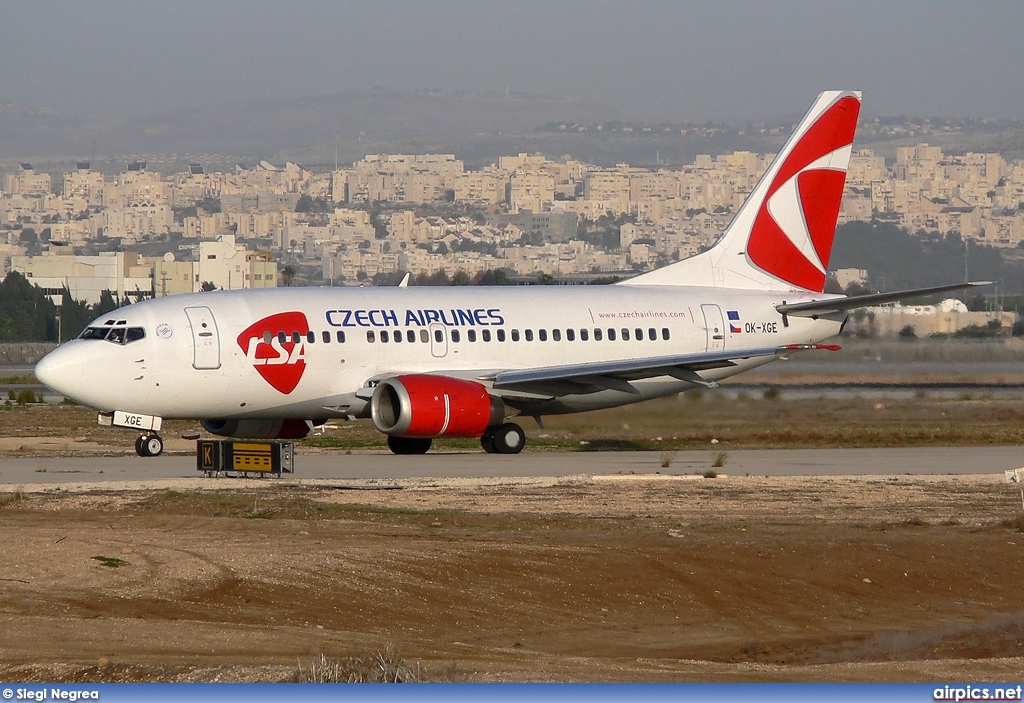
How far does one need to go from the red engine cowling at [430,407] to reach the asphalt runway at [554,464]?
0.68 m

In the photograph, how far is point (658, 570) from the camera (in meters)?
16.5

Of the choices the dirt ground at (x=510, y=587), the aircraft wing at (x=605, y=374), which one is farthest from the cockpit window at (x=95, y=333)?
the aircraft wing at (x=605, y=374)

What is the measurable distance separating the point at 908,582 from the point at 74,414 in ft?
119

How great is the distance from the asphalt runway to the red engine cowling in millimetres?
678

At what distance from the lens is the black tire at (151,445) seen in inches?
1193

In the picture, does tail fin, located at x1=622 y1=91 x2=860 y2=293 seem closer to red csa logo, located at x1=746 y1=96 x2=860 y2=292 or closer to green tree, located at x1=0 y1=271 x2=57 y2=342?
red csa logo, located at x1=746 y1=96 x2=860 y2=292

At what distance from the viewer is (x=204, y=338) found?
95.6 feet

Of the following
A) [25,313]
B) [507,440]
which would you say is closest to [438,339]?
[507,440]

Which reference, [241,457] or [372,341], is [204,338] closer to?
[372,341]

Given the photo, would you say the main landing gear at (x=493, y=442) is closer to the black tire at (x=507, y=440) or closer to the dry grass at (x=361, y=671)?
the black tire at (x=507, y=440)

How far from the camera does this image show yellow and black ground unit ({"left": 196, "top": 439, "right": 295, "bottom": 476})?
2595 centimetres

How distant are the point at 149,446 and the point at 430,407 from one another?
5.99 meters

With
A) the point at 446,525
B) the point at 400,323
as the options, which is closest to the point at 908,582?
the point at 446,525

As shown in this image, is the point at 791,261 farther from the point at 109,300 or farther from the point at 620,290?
the point at 109,300
